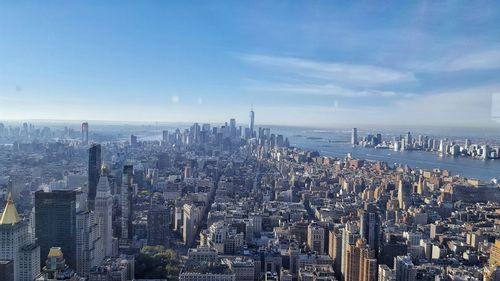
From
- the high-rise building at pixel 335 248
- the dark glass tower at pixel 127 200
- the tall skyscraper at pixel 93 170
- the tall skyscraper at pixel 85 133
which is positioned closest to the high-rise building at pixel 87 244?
the tall skyscraper at pixel 93 170

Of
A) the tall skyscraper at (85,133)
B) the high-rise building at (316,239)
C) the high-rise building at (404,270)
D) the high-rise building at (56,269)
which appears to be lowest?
the high-rise building at (316,239)

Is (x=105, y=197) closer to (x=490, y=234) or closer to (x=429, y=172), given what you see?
(x=490, y=234)

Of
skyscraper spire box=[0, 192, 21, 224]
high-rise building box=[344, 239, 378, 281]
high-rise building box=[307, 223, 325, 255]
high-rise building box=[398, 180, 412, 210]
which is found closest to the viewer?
skyscraper spire box=[0, 192, 21, 224]

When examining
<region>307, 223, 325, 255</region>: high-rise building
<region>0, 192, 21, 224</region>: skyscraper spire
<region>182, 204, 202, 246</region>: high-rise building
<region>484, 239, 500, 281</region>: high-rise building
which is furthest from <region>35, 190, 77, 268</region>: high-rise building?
<region>484, 239, 500, 281</region>: high-rise building

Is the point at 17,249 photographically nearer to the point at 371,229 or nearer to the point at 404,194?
the point at 371,229

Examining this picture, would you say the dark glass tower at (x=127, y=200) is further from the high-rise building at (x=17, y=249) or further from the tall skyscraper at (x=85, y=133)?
the high-rise building at (x=17, y=249)

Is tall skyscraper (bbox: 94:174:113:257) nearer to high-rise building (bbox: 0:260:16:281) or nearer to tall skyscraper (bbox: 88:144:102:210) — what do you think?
tall skyscraper (bbox: 88:144:102:210)
